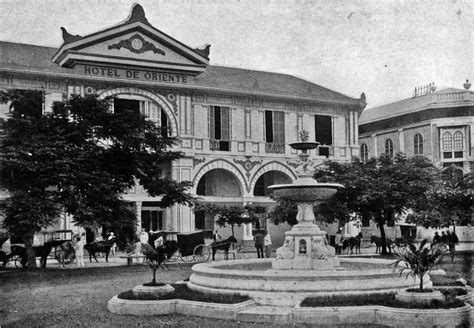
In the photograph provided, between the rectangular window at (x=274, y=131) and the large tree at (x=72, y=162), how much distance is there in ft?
39.7

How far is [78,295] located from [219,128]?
20.2 m

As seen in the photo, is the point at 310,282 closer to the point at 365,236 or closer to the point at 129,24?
the point at 129,24

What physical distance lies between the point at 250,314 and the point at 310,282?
170 centimetres

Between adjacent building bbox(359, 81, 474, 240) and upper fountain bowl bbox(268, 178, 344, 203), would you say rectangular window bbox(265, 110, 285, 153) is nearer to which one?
adjacent building bbox(359, 81, 474, 240)

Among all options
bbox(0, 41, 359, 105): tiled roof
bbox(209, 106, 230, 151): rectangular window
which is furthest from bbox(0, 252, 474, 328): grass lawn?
bbox(0, 41, 359, 105): tiled roof

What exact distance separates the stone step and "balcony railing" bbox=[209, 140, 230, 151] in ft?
76.2

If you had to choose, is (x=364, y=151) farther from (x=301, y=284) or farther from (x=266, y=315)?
(x=266, y=315)

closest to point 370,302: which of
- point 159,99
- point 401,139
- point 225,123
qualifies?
point 159,99

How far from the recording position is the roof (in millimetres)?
41875

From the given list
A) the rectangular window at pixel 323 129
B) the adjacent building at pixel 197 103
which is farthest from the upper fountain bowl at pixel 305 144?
the rectangular window at pixel 323 129

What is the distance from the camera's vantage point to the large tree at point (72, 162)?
19.2m

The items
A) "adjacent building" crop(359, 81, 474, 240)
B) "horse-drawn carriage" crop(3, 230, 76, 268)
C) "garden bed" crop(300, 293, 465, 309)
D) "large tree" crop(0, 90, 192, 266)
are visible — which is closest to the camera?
"garden bed" crop(300, 293, 465, 309)

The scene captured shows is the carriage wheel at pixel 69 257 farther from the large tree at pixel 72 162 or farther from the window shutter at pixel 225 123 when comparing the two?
the window shutter at pixel 225 123

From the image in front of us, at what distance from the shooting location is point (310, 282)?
11.3 m
